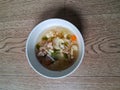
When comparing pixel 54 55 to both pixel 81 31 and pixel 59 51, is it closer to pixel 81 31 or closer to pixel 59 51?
pixel 59 51

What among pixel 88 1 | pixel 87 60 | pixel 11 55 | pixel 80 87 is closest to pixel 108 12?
pixel 88 1

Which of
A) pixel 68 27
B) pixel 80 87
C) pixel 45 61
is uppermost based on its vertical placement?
pixel 68 27

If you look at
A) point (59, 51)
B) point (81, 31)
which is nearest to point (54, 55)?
point (59, 51)

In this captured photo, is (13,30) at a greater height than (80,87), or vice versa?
(13,30)

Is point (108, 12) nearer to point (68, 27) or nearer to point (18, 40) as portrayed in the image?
point (68, 27)
